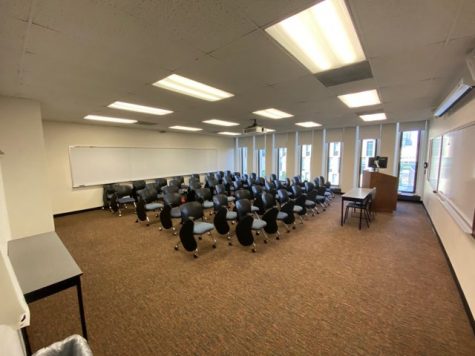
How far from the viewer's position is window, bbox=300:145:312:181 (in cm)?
983

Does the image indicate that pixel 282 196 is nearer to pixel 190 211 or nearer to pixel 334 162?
pixel 190 211

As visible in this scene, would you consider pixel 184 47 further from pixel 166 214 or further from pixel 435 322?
pixel 435 322

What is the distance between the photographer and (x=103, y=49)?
6.61ft

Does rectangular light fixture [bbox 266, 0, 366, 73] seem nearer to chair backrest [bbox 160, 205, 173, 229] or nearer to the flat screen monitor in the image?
chair backrest [bbox 160, 205, 173, 229]

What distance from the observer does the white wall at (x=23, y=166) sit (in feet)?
11.2

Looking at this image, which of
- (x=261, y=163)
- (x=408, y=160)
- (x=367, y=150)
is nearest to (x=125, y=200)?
(x=261, y=163)

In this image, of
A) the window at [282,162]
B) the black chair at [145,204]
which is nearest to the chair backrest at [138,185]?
the black chair at [145,204]

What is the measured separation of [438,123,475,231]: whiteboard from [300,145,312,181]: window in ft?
20.1

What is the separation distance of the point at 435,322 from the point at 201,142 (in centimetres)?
964

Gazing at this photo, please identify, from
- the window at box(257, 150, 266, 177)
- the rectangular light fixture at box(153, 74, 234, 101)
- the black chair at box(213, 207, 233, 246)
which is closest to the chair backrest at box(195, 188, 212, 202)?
the black chair at box(213, 207, 233, 246)

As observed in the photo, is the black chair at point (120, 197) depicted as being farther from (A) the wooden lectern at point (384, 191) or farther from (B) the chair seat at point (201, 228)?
(A) the wooden lectern at point (384, 191)

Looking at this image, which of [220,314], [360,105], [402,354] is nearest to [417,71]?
[360,105]

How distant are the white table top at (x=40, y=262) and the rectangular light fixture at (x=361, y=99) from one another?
468 cm

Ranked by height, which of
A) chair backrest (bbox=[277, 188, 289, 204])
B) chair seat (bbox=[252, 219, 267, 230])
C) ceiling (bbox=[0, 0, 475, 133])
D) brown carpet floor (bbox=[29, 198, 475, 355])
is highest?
ceiling (bbox=[0, 0, 475, 133])
